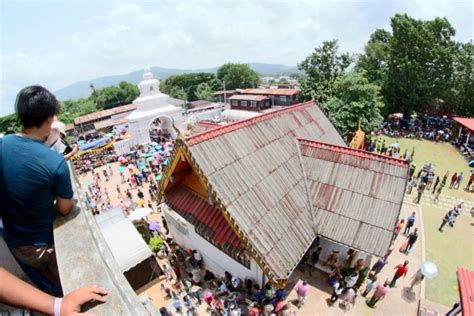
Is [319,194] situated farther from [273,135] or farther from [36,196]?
[36,196]

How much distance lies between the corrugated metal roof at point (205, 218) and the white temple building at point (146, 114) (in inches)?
865

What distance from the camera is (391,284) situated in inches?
460

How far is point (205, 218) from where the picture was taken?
10664 millimetres

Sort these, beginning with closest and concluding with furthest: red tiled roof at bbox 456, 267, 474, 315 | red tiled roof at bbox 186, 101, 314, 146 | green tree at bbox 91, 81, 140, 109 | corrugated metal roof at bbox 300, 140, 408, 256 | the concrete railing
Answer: the concrete railing → red tiled roof at bbox 456, 267, 474, 315 → red tiled roof at bbox 186, 101, 314, 146 → corrugated metal roof at bbox 300, 140, 408, 256 → green tree at bbox 91, 81, 140, 109

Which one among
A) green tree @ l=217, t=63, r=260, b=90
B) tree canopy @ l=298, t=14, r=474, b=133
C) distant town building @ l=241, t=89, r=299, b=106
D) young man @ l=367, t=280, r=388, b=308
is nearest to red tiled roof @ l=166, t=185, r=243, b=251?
young man @ l=367, t=280, r=388, b=308

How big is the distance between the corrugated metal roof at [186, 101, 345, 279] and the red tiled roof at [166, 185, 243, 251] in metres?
1.25

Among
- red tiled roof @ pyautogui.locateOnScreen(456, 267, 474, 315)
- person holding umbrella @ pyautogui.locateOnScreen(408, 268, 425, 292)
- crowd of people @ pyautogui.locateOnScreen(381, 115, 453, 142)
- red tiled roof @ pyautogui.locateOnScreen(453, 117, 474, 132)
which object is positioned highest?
red tiled roof @ pyautogui.locateOnScreen(453, 117, 474, 132)

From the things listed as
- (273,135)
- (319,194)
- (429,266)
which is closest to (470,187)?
(429,266)

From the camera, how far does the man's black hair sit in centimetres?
274

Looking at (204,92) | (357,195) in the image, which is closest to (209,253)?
(357,195)

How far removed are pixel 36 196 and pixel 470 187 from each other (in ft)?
89.4

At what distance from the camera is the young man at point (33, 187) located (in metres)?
2.62

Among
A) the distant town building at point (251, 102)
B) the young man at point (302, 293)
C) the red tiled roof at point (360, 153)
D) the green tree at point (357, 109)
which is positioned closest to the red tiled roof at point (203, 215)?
the young man at point (302, 293)

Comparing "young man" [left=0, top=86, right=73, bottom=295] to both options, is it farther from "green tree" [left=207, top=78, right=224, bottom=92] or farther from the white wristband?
"green tree" [left=207, top=78, right=224, bottom=92]
